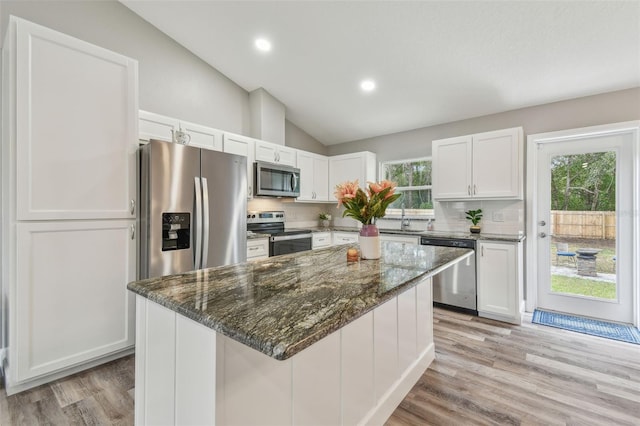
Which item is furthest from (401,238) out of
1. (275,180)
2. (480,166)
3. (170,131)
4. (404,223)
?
(170,131)

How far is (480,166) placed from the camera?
342 centimetres

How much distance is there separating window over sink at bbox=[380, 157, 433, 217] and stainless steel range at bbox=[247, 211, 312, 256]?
1574mm

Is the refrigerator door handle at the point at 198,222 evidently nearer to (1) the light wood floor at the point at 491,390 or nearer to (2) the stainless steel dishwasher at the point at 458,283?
(1) the light wood floor at the point at 491,390

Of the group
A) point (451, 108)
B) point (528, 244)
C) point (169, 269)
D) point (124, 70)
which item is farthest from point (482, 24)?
point (169, 269)

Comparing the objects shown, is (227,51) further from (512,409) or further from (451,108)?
(512,409)

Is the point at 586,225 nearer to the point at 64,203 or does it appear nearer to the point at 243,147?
the point at 243,147

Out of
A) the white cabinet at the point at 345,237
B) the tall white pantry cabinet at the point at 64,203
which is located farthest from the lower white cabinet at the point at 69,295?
the white cabinet at the point at 345,237

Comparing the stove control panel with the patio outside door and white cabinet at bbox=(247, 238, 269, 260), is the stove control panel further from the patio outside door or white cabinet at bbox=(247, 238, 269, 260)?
the patio outside door

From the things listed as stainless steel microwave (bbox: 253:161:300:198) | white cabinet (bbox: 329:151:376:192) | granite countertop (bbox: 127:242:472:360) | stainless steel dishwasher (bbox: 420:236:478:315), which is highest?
white cabinet (bbox: 329:151:376:192)

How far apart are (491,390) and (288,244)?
2446 mm

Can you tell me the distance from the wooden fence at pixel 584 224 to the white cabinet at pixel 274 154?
3288 mm

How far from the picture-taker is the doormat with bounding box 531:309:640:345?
2.73m

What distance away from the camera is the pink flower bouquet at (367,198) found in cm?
166

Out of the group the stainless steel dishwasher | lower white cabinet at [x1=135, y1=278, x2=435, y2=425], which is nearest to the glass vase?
lower white cabinet at [x1=135, y1=278, x2=435, y2=425]
